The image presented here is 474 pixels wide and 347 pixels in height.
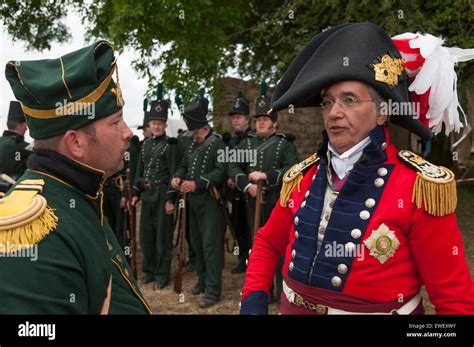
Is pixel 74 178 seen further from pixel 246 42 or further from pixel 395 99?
pixel 246 42

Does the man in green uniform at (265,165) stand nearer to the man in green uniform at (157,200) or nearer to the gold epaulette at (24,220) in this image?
the man in green uniform at (157,200)

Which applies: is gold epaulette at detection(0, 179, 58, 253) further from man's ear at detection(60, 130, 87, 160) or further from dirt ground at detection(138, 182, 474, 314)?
dirt ground at detection(138, 182, 474, 314)

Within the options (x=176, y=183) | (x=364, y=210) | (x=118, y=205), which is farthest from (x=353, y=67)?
(x=118, y=205)

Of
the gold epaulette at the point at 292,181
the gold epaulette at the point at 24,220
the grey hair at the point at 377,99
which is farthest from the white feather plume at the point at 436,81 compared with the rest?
the gold epaulette at the point at 24,220

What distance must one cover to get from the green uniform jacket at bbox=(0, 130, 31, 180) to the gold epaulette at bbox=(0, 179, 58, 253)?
5.13 m

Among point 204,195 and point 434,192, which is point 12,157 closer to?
point 204,195

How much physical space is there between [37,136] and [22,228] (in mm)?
443

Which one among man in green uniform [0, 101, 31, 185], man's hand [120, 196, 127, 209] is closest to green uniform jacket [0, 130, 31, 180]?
man in green uniform [0, 101, 31, 185]

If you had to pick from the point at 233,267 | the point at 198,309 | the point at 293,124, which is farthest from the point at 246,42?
the point at 198,309

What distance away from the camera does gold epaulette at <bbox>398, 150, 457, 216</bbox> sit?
1.93 m

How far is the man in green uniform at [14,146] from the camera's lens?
6383 millimetres

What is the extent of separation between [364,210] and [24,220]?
1.38 meters

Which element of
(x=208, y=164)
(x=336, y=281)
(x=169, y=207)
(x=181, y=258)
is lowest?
(x=181, y=258)

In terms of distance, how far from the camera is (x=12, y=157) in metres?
6.43
